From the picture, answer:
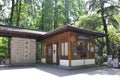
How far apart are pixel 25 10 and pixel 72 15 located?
7.72 meters

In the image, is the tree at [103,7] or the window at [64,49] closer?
the window at [64,49]

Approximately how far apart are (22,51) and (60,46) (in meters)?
3.85

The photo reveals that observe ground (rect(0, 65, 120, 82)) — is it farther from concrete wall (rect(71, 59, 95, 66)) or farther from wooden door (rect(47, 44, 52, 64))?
wooden door (rect(47, 44, 52, 64))

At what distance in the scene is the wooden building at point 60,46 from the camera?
11469 mm

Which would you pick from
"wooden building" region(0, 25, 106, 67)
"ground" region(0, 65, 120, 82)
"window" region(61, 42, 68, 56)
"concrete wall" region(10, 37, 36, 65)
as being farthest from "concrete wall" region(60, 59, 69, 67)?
"concrete wall" region(10, 37, 36, 65)

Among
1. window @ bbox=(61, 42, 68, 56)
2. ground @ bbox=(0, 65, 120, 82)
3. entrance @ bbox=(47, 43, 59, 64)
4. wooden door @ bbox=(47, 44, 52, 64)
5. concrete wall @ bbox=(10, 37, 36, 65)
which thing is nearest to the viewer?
ground @ bbox=(0, 65, 120, 82)

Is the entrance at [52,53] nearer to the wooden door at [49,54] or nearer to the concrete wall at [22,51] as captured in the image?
the wooden door at [49,54]

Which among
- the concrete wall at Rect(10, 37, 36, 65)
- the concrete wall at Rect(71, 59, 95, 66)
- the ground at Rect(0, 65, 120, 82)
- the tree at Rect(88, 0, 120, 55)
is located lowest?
the ground at Rect(0, 65, 120, 82)

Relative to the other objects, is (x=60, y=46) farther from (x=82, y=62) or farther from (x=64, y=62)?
(x=82, y=62)

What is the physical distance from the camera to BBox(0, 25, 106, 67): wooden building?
11469 millimetres

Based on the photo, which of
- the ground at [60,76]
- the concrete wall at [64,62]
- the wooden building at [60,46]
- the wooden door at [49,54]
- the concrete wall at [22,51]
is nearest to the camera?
the ground at [60,76]

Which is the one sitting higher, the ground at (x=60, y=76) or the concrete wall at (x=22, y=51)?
the concrete wall at (x=22, y=51)

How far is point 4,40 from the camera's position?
904 inches

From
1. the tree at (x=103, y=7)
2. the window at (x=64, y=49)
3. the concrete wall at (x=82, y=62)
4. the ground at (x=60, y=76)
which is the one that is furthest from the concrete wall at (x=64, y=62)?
the tree at (x=103, y=7)
